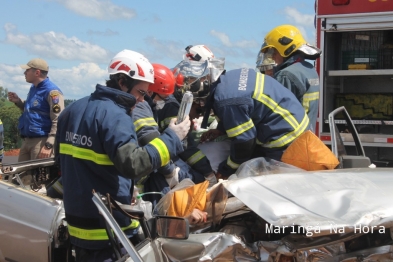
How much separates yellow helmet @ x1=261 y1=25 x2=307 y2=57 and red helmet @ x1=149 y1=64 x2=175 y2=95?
1.42 m

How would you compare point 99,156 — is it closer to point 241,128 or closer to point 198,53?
point 241,128

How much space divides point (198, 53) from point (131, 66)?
2510 millimetres

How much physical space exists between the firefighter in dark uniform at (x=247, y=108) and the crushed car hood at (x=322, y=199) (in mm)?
988

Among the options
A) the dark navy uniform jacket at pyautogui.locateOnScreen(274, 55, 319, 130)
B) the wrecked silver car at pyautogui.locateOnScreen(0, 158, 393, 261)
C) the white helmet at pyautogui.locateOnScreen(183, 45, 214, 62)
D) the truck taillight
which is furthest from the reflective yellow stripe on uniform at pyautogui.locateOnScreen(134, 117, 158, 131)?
the truck taillight

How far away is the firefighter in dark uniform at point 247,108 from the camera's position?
4035mm

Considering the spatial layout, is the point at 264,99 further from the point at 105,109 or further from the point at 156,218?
the point at 156,218

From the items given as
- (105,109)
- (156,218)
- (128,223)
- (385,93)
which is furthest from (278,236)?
(385,93)

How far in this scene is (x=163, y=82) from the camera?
14.5ft

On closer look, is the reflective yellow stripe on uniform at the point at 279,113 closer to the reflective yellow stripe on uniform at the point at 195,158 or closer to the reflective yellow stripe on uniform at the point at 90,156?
the reflective yellow stripe on uniform at the point at 195,158

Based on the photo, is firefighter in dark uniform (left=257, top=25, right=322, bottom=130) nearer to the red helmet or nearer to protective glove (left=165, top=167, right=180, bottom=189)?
the red helmet

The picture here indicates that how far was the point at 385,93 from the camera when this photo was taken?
22.3ft

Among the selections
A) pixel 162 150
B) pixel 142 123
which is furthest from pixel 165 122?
pixel 162 150

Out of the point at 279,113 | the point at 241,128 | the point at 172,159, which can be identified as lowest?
the point at 172,159

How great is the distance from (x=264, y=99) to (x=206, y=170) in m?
0.74
